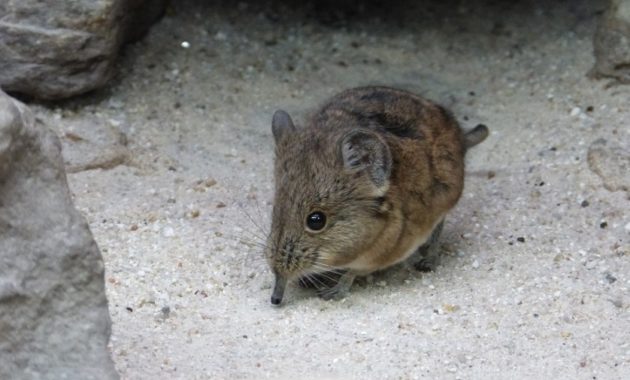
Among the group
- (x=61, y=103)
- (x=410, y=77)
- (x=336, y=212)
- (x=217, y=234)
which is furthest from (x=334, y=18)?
(x=336, y=212)

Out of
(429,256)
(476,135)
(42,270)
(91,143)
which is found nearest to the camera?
(42,270)

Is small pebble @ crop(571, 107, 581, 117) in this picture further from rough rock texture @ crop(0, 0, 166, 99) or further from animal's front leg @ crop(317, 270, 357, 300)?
rough rock texture @ crop(0, 0, 166, 99)

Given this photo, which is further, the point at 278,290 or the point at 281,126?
the point at 281,126

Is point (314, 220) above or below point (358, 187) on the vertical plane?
below

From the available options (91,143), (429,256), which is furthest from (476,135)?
(91,143)

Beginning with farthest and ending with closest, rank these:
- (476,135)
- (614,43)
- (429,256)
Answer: (614,43)
(476,135)
(429,256)

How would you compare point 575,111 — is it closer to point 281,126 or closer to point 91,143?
point 281,126

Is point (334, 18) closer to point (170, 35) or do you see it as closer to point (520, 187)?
point (170, 35)

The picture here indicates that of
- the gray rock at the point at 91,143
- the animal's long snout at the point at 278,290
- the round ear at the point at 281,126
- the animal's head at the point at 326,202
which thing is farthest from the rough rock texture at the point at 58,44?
the animal's long snout at the point at 278,290
